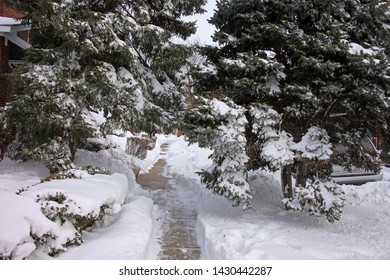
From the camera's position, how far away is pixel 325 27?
619cm

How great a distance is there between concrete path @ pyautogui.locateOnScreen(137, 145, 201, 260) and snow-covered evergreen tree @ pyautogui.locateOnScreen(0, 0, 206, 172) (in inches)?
75.7

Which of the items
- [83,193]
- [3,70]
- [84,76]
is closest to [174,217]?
[83,193]

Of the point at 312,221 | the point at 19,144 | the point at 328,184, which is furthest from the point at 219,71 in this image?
the point at 19,144

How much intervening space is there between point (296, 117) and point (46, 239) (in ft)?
14.7

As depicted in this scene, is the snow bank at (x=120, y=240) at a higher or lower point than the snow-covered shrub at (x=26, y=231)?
lower

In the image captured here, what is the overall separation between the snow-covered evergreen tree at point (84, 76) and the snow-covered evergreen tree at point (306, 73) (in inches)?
71.7

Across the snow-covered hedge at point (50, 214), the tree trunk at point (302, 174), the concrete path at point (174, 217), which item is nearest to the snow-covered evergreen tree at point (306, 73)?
the tree trunk at point (302, 174)

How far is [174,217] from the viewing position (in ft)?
22.9

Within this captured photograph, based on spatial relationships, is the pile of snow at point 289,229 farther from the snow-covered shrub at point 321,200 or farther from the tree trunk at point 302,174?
the tree trunk at point 302,174

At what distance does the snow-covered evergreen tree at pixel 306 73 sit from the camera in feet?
18.0

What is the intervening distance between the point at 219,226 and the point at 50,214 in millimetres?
2804

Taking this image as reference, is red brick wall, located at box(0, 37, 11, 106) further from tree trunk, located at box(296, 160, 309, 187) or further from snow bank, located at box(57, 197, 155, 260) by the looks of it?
tree trunk, located at box(296, 160, 309, 187)

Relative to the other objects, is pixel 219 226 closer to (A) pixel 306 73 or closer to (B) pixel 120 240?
(B) pixel 120 240

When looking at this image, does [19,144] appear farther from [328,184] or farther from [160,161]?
[160,161]
